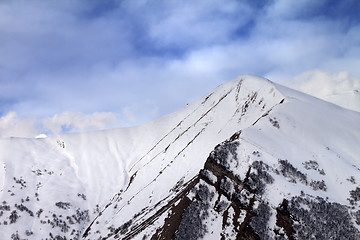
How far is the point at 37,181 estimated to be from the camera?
199 m

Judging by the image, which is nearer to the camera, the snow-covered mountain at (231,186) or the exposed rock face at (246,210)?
the exposed rock face at (246,210)

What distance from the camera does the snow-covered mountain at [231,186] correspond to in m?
95.6

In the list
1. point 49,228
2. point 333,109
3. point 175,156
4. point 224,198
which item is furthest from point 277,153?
point 49,228

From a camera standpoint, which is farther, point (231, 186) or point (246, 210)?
point (231, 186)

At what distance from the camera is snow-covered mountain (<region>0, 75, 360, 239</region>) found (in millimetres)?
95625

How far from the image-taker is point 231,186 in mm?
108188

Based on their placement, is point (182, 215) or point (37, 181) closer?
point (182, 215)

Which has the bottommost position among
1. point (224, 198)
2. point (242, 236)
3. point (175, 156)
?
point (242, 236)

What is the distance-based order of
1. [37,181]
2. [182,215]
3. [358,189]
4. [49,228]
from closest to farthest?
[358,189]
[182,215]
[49,228]
[37,181]

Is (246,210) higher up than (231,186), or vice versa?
(231,186)

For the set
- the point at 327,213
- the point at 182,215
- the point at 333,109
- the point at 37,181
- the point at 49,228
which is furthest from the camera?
the point at 37,181

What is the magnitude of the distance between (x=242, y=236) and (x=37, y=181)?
13686cm

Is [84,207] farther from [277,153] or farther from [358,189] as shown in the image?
[358,189]

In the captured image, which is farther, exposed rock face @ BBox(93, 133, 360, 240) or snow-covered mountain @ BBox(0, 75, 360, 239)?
snow-covered mountain @ BBox(0, 75, 360, 239)
